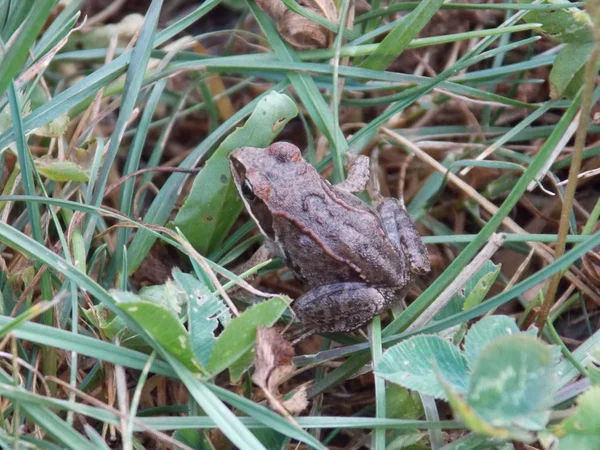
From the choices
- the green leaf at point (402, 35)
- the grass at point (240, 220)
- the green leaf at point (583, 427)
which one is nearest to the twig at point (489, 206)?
the grass at point (240, 220)

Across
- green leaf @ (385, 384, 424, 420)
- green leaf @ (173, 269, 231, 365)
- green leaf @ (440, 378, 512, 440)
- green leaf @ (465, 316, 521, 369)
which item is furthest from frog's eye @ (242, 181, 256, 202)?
green leaf @ (440, 378, 512, 440)

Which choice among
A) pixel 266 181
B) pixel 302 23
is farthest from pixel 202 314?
pixel 302 23

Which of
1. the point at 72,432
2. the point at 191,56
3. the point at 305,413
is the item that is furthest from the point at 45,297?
the point at 191,56

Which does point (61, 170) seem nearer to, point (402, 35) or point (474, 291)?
A: point (402, 35)

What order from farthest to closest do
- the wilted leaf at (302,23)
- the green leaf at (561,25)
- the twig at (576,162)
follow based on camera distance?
1. the wilted leaf at (302,23)
2. the green leaf at (561,25)
3. the twig at (576,162)

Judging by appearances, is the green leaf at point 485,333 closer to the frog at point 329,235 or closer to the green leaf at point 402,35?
the frog at point 329,235

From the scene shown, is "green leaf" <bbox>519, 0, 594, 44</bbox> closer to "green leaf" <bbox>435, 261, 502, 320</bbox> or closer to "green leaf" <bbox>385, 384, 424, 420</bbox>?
"green leaf" <bbox>435, 261, 502, 320</bbox>
